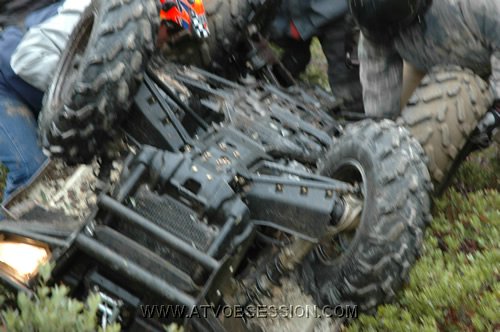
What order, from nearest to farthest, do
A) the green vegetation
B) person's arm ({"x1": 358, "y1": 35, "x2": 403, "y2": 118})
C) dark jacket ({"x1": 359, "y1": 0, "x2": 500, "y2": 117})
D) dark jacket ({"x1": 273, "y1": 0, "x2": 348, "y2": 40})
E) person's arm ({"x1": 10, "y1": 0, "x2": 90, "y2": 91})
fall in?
the green vegetation
dark jacket ({"x1": 359, "y1": 0, "x2": 500, "y2": 117})
person's arm ({"x1": 10, "y1": 0, "x2": 90, "y2": 91})
person's arm ({"x1": 358, "y1": 35, "x2": 403, "y2": 118})
dark jacket ({"x1": 273, "y1": 0, "x2": 348, "y2": 40})

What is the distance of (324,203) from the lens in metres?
3.02

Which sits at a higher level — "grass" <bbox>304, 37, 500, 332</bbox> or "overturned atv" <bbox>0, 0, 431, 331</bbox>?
"overturned atv" <bbox>0, 0, 431, 331</bbox>

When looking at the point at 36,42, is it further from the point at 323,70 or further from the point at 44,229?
the point at 323,70

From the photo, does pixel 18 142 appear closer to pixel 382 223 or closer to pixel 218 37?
pixel 218 37

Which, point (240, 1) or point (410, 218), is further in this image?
point (240, 1)

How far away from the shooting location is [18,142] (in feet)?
14.3

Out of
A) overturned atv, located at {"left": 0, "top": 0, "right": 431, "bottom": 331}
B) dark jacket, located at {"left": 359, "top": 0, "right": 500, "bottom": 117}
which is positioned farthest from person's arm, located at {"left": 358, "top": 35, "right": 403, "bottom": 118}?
overturned atv, located at {"left": 0, "top": 0, "right": 431, "bottom": 331}

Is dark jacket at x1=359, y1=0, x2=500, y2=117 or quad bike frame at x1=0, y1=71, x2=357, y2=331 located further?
dark jacket at x1=359, y1=0, x2=500, y2=117

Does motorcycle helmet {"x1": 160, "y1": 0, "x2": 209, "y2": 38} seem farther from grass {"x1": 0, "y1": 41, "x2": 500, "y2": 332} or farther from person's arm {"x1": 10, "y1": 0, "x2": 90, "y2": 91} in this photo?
grass {"x1": 0, "y1": 41, "x2": 500, "y2": 332}

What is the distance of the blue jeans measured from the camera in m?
4.37

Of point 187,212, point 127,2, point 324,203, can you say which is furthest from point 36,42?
point 324,203

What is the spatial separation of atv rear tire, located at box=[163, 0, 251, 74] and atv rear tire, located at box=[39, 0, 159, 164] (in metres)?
1.09

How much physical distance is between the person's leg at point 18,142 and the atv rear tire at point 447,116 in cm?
234

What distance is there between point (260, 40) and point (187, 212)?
7.53ft
